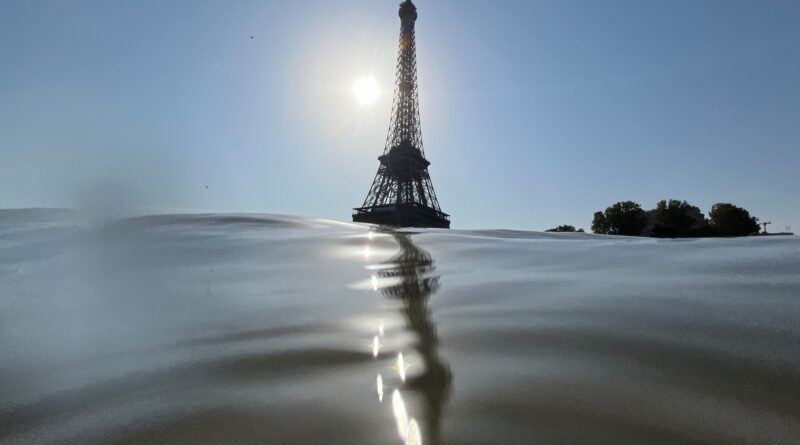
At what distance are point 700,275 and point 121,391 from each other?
244 centimetres

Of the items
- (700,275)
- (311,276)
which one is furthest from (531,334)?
(311,276)

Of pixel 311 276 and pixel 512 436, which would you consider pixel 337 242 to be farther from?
pixel 512 436

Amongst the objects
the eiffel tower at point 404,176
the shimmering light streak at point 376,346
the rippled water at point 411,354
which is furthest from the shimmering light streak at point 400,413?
the eiffel tower at point 404,176

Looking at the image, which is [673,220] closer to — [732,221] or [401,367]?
[732,221]

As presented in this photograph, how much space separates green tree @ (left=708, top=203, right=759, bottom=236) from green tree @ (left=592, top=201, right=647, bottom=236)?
5.95 meters

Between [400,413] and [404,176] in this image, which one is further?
[404,176]

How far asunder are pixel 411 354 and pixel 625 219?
147ft

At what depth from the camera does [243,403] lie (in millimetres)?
833

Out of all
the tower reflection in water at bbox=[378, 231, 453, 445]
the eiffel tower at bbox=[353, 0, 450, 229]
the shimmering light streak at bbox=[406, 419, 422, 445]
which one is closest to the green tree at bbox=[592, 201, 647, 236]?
the eiffel tower at bbox=[353, 0, 450, 229]

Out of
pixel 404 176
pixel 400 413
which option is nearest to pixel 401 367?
pixel 400 413

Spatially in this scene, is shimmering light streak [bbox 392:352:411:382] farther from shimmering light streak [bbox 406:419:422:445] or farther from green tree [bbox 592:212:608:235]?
green tree [bbox 592:212:608:235]

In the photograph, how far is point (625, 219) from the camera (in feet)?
130

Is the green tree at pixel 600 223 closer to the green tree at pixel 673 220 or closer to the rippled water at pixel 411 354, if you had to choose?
the green tree at pixel 673 220

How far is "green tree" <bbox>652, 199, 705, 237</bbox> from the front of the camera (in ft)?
115
